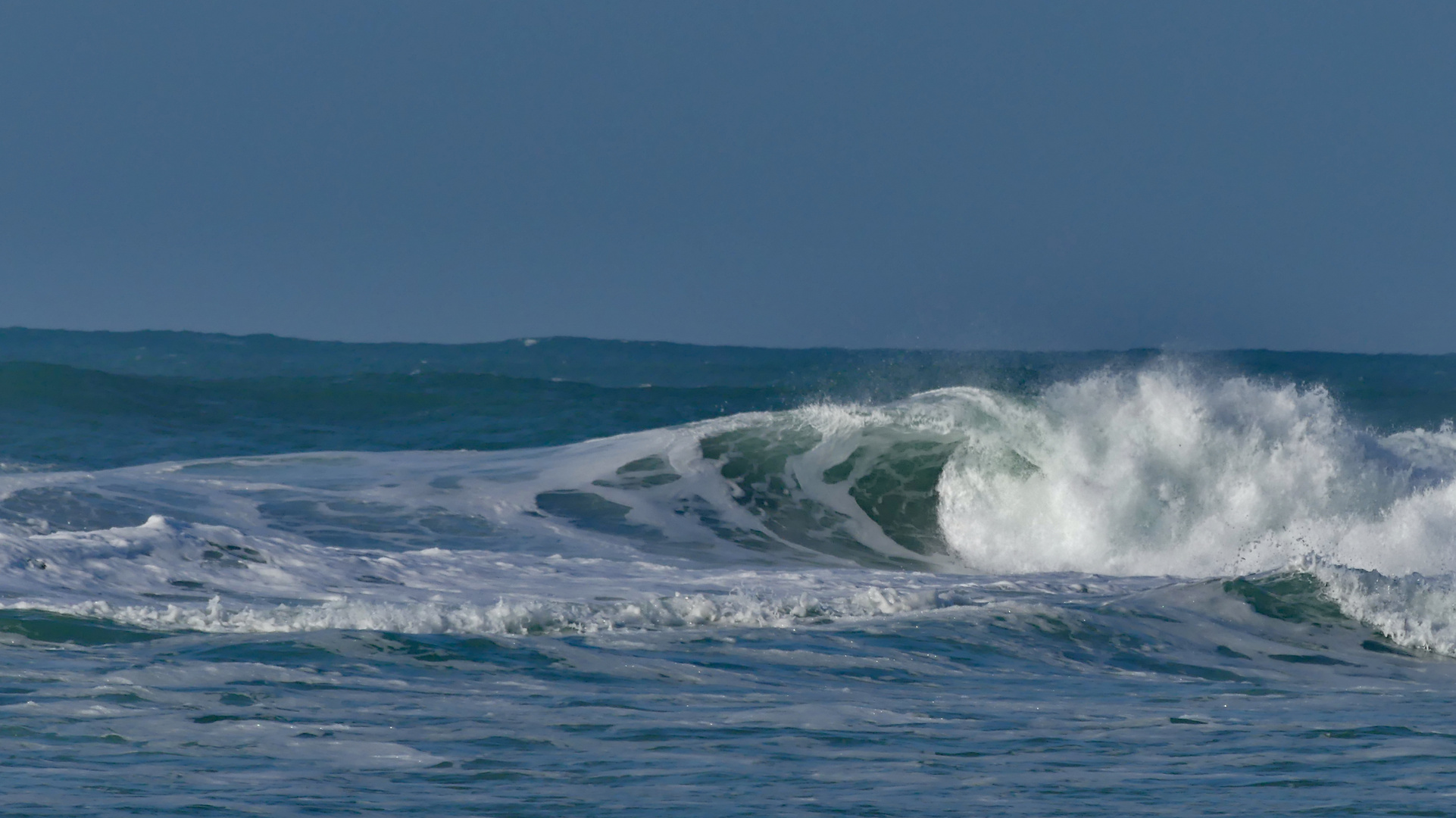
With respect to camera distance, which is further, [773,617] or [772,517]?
[772,517]

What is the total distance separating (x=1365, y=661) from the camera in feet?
A: 27.5

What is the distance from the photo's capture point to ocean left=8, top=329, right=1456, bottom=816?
4.81 meters

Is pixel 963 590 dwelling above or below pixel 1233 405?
below

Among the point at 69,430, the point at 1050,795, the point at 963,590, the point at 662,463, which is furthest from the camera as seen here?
the point at 69,430

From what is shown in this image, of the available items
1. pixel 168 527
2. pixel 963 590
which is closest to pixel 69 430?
pixel 168 527

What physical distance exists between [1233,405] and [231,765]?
11.9m

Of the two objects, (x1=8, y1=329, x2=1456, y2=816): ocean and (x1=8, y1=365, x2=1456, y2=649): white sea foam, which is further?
(x1=8, y1=365, x2=1456, y2=649): white sea foam

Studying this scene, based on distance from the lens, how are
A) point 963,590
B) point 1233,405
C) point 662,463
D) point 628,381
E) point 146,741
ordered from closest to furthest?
point 146,741
point 963,590
point 1233,405
point 662,463
point 628,381

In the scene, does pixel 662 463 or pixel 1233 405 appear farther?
pixel 662 463

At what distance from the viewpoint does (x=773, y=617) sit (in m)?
8.55

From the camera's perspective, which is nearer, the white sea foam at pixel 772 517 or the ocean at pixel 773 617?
the ocean at pixel 773 617

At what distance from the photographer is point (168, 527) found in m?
10.2

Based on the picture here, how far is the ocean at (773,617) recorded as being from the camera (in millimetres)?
4809

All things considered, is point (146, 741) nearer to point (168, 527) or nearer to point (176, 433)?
point (168, 527)
